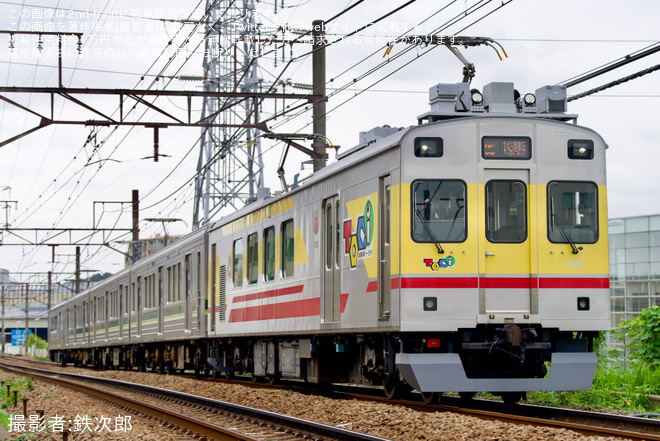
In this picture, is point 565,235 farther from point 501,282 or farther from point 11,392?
point 11,392

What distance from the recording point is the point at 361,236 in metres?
11.1

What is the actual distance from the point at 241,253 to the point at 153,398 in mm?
3022

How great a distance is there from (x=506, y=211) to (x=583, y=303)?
4.32 feet

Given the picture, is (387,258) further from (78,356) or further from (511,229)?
(78,356)

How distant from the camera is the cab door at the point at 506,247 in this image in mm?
10031

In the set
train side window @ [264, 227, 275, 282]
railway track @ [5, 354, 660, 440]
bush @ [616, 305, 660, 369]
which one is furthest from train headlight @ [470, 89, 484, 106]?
train side window @ [264, 227, 275, 282]

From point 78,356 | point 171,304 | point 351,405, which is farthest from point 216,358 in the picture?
point 78,356

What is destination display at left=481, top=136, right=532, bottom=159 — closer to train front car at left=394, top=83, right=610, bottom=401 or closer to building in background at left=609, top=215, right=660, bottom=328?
train front car at left=394, top=83, right=610, bottom=401

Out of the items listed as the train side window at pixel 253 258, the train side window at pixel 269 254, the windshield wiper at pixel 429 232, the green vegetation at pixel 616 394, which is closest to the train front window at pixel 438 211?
the windshield wiper at pixel 429 232

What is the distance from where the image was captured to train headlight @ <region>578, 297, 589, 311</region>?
10188mm

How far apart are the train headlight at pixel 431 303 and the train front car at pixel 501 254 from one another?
11mm

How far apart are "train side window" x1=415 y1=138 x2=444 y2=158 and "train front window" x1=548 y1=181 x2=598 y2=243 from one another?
1.32 metres

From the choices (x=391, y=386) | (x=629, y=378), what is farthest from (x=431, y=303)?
(x=629, y=378)

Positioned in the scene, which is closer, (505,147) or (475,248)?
(475,248)
